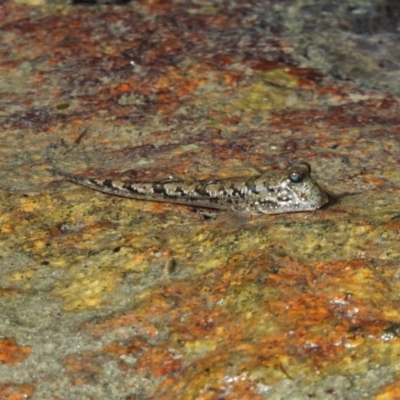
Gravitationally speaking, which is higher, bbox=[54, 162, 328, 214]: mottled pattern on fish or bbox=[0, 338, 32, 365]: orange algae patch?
bbox=[54, 162, 328, 214]: mottled pattern on fish

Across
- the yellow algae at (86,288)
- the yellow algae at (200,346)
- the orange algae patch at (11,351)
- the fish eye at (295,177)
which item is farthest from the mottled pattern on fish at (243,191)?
the orange algae patch at (11,351)

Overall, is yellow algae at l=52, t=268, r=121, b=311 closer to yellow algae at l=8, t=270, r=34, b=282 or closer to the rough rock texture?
the rough rock texture

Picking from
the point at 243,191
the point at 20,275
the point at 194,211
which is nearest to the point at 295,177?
the point at 243,191

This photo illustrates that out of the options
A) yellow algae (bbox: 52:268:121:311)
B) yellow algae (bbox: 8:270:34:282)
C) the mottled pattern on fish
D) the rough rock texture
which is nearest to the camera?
the rough rock texture

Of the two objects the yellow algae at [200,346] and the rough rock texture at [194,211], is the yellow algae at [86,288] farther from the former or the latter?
the yellow algae at [200,346]

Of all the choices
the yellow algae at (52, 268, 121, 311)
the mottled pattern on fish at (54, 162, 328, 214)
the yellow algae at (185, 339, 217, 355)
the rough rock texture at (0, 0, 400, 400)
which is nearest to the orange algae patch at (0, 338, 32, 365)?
the rough rock texture at (0, 0, 400, 400)

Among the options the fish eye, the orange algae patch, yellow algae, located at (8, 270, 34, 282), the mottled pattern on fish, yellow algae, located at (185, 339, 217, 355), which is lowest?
the orange algae patch

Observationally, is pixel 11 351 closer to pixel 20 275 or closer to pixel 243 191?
pixel 20 275
